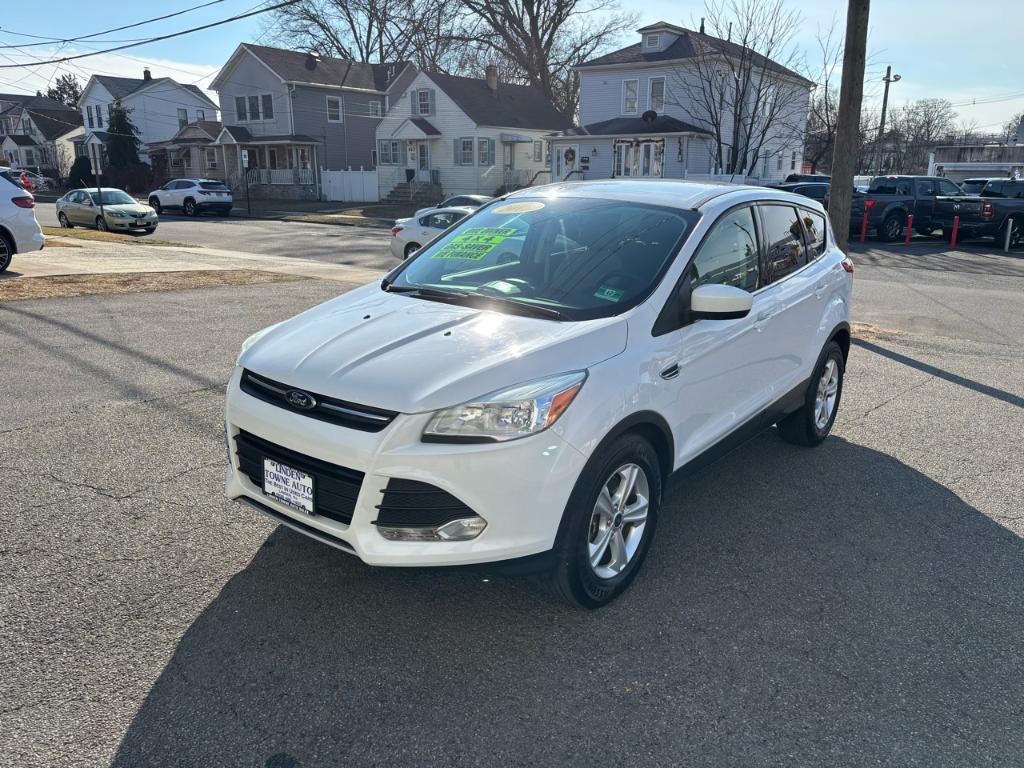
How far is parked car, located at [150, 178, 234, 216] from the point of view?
117 ft

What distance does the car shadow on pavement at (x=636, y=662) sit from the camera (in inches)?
105

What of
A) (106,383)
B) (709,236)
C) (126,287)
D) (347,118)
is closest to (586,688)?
(709,236)

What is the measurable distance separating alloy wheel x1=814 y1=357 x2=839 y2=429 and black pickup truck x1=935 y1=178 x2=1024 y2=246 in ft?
62.6

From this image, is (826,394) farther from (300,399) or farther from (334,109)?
(334,109)

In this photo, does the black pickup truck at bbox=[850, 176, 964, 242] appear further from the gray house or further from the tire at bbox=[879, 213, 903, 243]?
the gray house

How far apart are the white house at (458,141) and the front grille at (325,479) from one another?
40424mm

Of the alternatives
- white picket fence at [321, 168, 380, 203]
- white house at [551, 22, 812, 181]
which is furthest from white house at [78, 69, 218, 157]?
white house at [551, 22, 812, 181]

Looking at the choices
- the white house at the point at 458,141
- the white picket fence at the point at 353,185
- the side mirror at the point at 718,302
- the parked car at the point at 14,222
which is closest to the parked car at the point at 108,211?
the parked car at the point at 14,222

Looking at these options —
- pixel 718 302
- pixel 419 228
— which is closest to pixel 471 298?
pixel 718 302

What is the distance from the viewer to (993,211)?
21328mm

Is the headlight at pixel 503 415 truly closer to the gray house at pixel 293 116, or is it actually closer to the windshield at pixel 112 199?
the windshield at pixel 112 199

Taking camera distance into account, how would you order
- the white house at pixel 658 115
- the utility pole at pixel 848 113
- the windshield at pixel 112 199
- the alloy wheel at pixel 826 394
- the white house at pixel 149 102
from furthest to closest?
1. the white house at pixel 149 102
2. the white house at pixel 658 115
3. the windshield at pixel 112 199
4. the utility pole at pixel 848 113
5. the alloy wheel at pixel 826 394

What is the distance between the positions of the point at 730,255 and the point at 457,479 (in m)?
2.25

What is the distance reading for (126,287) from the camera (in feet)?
39.8
